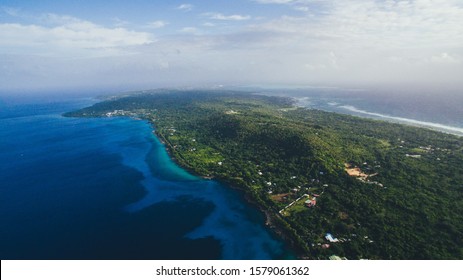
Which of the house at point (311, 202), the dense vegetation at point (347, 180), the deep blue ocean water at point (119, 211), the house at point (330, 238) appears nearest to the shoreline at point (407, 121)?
the dense vegetation at point (347, 180)

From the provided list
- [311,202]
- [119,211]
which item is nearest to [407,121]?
[311,202]

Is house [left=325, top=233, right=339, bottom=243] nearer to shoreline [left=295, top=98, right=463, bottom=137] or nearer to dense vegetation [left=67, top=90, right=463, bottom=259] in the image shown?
dense vegetation [left=67, top=90, right=463, bottom=259]

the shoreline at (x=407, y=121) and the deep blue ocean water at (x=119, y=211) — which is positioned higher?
the shoreline at (x=407, y=121)

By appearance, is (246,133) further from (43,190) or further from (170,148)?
(43,190)

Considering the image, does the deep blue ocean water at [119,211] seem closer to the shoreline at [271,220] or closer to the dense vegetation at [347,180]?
the shoreline at [271,220]

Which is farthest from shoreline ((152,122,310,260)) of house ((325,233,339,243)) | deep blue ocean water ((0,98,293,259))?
house ((325,233,339,243))

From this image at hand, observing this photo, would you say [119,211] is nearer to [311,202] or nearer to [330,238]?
[311,202]
